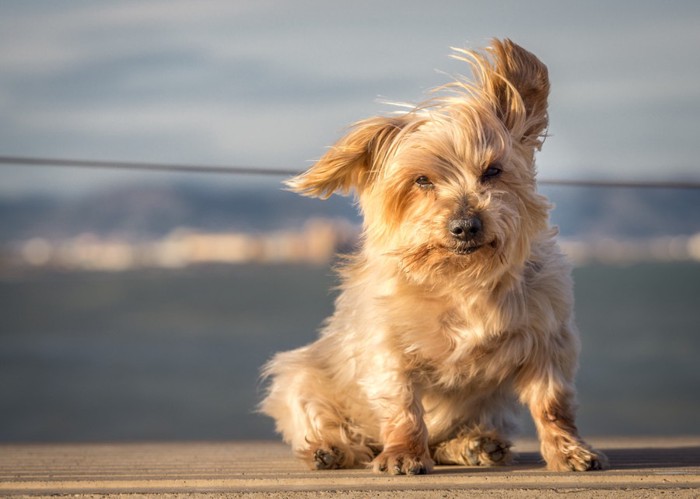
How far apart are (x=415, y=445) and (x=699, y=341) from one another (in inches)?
1758

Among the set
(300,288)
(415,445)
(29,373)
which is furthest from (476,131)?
(300,288)

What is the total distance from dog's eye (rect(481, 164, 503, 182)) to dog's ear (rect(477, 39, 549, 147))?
0.59 ft

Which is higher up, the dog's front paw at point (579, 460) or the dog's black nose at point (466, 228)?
the dog's black nose at point (466, 228)

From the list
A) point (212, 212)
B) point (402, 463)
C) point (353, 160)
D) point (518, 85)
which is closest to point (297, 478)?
point (402, 463)

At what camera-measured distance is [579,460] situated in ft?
12.7

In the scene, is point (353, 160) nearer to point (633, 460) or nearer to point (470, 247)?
point (470, 247)

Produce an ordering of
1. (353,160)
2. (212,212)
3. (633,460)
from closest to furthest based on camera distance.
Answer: (633,460) → (353,160) → (212,212)

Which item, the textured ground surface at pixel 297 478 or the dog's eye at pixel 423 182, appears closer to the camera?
the textured ground surface at pixel 297 478

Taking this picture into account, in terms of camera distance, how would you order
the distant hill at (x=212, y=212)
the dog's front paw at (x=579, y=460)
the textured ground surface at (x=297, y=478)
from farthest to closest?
the distant hill at (x=212, y=212) < the dog's front paw at (x=579, y=460) < the textured ground surface at (x=297, y=478)

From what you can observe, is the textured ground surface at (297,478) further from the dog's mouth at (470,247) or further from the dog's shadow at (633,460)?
the dog's mouth at (470,247)

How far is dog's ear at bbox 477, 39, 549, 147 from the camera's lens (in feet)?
13.8

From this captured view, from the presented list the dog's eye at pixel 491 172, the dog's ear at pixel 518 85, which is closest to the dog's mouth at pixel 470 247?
the dog's eye at pixel 491 172

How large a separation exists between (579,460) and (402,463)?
56 centimetres

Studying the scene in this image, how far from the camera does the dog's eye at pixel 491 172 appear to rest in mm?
4063
